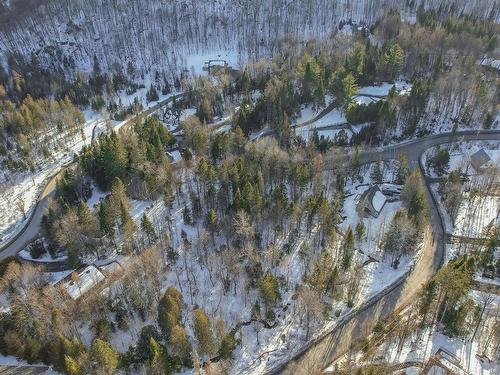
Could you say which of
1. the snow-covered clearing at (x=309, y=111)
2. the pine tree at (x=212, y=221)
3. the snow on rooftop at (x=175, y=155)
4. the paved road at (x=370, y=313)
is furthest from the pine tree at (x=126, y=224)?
the snow-covered clearing at (x=309, y=111)

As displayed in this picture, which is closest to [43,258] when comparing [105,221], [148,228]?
[105,221]

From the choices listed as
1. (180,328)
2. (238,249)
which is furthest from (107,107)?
(180,328)

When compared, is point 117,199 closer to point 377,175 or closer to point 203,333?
point 203,333

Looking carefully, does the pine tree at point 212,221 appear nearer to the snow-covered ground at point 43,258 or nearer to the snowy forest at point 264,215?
the snowy forest at point 264,215

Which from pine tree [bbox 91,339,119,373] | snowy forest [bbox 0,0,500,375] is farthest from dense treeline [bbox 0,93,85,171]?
pine tree [bbox 91,339,119,373]

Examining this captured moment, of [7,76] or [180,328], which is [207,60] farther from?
[180,328]

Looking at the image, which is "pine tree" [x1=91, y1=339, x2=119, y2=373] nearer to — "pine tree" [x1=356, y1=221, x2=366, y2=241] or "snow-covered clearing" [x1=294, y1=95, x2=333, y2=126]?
"pine tree" [x1=356, y1=221, x2=366, y2=241]

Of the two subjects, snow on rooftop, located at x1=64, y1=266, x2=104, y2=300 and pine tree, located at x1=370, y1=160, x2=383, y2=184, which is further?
pine tree, located at x1=370, y1=160, x2=383, y2=184
